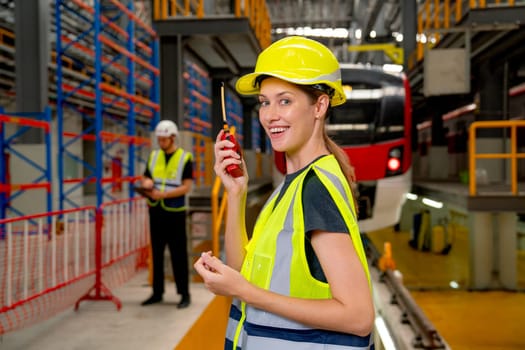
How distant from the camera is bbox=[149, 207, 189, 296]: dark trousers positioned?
532cm

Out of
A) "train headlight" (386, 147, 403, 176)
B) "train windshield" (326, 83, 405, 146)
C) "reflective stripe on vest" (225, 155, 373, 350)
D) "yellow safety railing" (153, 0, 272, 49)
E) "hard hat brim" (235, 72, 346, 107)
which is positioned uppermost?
"yellow safety railing" (153, 0, 272, 49)

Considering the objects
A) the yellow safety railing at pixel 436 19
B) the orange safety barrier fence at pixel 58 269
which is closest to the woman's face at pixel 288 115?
the orange safety barrier fence at pixel 58 269

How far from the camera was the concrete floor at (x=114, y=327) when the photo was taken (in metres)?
4.39

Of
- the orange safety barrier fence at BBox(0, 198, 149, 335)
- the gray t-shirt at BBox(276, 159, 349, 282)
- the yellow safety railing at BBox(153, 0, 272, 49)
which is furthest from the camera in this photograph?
the yellow safety railing at BBox(153, 0, 272, 49)

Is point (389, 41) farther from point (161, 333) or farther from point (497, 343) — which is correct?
point (161, 333)

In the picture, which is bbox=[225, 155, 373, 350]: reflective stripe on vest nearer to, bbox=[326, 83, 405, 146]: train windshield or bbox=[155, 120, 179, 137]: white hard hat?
bbox=[155, 120, 179, 137]: white hard hat

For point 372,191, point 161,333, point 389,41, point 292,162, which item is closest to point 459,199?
point 372,191

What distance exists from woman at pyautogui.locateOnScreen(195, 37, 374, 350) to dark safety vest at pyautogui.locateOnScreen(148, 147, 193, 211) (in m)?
3.98

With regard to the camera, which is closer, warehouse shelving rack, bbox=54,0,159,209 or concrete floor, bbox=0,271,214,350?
concrete floor, bbox=0,271,214,350

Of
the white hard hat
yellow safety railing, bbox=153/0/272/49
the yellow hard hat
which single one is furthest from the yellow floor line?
yellow safety railing, bbox=153/0/272/49

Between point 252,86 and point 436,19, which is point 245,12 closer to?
point 436,19

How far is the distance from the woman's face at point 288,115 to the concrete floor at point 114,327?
11.3ft

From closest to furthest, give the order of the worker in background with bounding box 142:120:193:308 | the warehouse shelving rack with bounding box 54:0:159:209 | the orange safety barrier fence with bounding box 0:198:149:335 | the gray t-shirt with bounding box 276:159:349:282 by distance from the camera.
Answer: the gray t-shirt with bounding box 276:159:349:282
the orange safety barrier fence with bounding box 0:198:149:335
the worker in background with bounding box 142:120:193:308
the warehouse shelving rack with bounding box 54:0:159:209

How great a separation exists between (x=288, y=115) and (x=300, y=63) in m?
0.14
